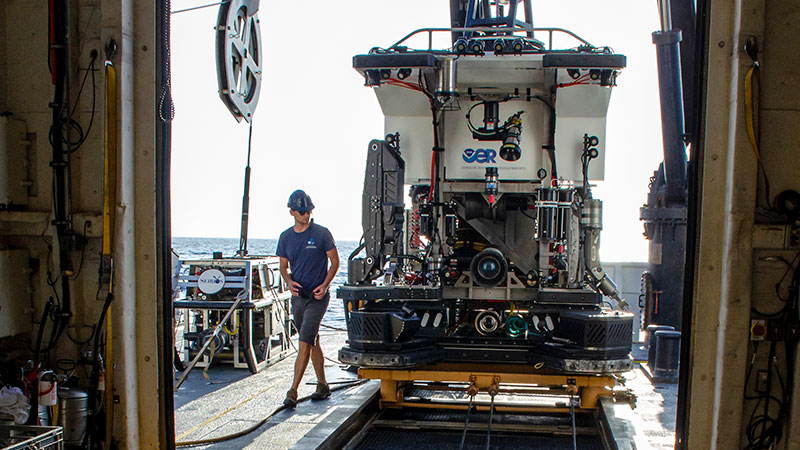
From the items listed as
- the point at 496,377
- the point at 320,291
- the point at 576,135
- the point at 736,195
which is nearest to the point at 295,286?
the point at 320,291

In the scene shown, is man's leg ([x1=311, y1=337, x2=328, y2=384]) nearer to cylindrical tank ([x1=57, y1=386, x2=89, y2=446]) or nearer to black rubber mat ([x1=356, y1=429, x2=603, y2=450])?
black rubber mat ([x1=356, y1=429, x2=603, y2=450])

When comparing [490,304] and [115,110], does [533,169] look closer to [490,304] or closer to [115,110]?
[490,304]

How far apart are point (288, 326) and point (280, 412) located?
3565 millimetres

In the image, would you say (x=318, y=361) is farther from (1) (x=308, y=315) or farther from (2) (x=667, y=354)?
(2) (x=667, y=354)

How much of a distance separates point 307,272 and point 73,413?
3702 mm

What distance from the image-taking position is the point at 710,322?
324cm

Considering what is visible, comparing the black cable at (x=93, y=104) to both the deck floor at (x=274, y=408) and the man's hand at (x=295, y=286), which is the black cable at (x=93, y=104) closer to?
the deck floor at (x=274, y=408)

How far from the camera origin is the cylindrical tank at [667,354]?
29.6 feet

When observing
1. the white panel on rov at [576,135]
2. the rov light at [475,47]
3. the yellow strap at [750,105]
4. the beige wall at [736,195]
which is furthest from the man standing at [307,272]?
the yellow strap at [750,105]

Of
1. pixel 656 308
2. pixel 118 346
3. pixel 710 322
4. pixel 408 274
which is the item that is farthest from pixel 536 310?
pixel 656 308

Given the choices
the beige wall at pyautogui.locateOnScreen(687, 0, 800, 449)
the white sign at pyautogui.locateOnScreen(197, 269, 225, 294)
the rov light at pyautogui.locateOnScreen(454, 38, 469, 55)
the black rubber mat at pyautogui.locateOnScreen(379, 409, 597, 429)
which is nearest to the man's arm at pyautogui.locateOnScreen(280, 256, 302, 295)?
the black rubber mat at pyautogui.locateOnScreen(379, 409, 597, 429)

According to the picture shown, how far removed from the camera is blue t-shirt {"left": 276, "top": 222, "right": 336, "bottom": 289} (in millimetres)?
7027

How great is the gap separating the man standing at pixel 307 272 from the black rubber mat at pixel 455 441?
1154 millimetres

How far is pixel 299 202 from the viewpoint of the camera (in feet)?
23.2
